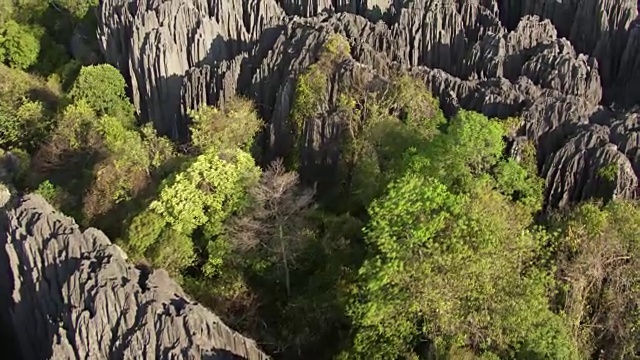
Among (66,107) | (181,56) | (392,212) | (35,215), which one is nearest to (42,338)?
(35,215)

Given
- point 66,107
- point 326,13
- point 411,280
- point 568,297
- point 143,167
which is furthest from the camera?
point 326,13

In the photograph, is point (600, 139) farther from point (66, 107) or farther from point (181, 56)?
point (66, 107)

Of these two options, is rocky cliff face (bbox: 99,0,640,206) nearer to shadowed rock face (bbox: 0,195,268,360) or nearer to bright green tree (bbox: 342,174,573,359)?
bright green tree (bbox: 342,174,573,359)

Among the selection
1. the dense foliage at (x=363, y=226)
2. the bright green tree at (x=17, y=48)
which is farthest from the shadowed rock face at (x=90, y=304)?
the bright green tree at (x=17, y=48)

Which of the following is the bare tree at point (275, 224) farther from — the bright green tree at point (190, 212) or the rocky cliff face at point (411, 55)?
the rocky cliff face at point (411, 55)

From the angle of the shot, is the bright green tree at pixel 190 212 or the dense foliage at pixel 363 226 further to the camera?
the bright green tree at pixel 190 212

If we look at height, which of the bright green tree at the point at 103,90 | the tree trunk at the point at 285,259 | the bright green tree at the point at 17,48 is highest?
the bright green tree at the point at 17,48

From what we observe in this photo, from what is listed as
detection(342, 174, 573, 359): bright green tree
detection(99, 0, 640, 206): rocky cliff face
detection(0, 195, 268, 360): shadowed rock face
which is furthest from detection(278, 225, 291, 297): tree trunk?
detection(99, 0, 640, 206): rocky cliff face
